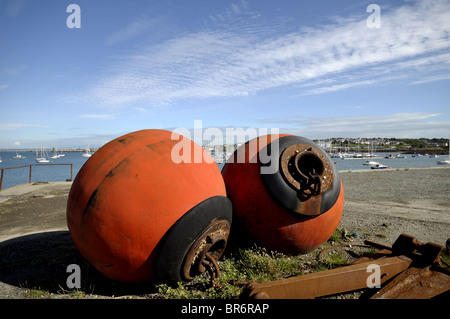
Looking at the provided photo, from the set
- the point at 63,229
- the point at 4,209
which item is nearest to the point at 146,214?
the point at 63,229

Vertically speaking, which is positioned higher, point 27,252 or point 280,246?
point 280,246

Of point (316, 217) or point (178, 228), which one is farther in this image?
point (316, 217)

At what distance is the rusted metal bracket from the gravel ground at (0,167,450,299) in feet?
6.11

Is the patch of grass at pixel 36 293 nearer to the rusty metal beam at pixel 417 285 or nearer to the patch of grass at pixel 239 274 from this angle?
the patch of grass at pixel 239 274

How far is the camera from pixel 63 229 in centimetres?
691

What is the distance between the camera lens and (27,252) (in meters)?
5.29

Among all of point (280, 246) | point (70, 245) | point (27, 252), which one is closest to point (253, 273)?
point (280, 246)

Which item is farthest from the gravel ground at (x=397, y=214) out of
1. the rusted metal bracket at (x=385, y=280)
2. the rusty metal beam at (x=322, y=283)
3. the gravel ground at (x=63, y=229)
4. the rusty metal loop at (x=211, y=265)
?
the rusty metal loop at (x=211, y=265)

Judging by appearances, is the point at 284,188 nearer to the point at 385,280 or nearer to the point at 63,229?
the point at 385,280

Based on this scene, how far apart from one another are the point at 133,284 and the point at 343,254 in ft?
12.8

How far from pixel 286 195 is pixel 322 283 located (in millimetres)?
1279

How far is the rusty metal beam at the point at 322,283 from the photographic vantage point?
9.29 ft

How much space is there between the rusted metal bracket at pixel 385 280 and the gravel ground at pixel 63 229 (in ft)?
6.11
